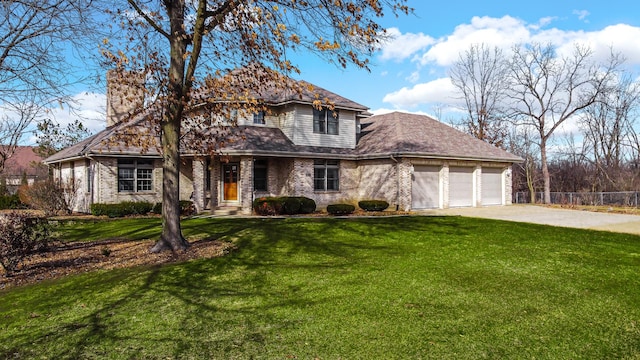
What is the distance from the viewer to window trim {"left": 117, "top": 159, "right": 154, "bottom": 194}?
19875 millimetres

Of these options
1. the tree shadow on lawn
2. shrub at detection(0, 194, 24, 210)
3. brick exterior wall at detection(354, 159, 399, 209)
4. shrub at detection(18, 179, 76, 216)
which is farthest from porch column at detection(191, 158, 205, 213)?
shrub at detection(0, 194, 24, 210)

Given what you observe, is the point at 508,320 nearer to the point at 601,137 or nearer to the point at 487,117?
the point at 487,117

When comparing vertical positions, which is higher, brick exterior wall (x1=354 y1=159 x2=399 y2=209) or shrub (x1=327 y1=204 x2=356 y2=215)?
brick exterior wall (x1=354 y1=159 x2=399 y2=209)

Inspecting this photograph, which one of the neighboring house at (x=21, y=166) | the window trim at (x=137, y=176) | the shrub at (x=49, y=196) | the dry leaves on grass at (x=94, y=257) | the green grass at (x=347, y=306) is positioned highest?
the neighboring house at (x=21, y=166)

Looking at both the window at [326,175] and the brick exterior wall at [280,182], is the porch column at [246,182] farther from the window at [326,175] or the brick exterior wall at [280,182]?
the window at [326,175]

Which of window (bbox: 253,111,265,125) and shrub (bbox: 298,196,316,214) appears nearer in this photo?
shrub (bbox: 298,196,316,214)

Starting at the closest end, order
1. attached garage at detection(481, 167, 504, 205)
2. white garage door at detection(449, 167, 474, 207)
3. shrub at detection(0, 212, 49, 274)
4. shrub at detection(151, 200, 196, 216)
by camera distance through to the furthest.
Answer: shrub at detection(0, 212, 49, 274) < shrub at detection(151, 200, 196, 216) < white garage door at detection(449, 167, 474, 207) < attached garage at detection(481, 167, 504, 205)

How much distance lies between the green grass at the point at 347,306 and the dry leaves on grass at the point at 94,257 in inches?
22.3

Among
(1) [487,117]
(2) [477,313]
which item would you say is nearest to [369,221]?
(2) [477,313]

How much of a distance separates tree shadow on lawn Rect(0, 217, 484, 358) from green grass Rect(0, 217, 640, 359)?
2 centimetres

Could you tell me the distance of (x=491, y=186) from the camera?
24.4 metres

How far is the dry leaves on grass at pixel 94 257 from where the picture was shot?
27.0ft

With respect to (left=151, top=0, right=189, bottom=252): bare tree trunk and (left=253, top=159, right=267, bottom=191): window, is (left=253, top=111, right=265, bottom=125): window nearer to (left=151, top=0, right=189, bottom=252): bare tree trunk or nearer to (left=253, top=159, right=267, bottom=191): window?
(left=253, top=159, right=267, bottom=191): window

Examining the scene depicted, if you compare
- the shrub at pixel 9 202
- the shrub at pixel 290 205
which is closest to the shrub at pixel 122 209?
the shrub at pixel 290 205
